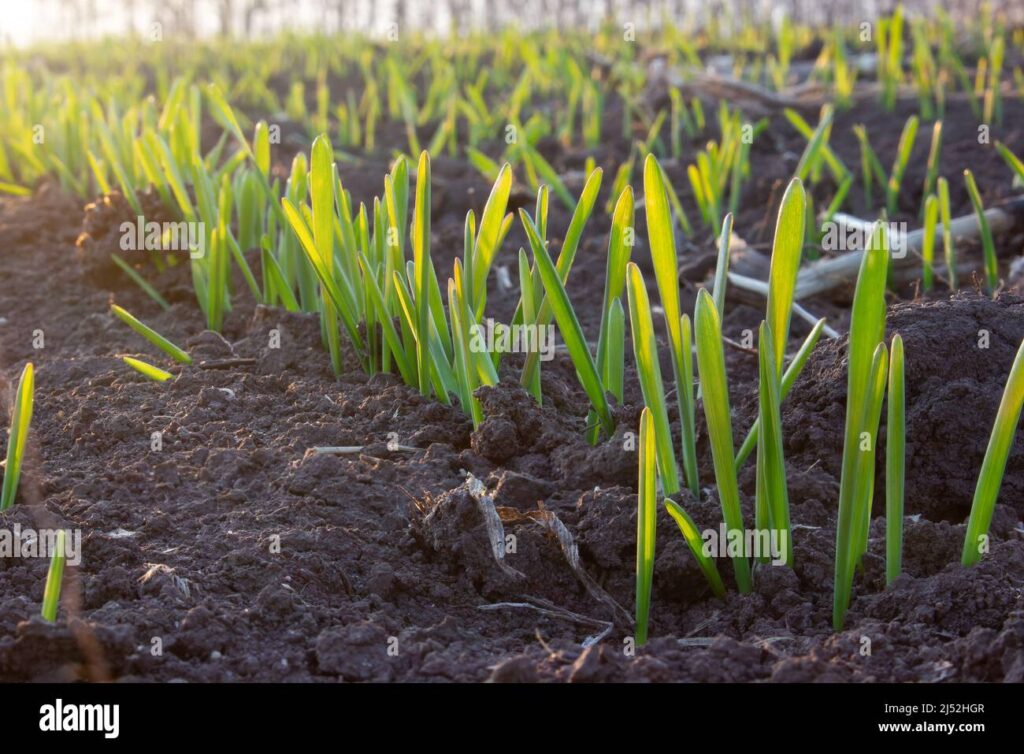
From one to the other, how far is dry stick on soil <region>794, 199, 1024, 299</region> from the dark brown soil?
0.62 meters

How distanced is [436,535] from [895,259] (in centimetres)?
184

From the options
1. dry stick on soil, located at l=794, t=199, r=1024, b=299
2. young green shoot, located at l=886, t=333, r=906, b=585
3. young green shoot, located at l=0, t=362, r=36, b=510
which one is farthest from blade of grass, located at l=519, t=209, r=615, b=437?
dry stick on soil, located at l=794, t=199, r=1024, b=299

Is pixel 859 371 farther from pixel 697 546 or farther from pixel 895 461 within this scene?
pixel 697 546

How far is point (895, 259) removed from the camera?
2934mm

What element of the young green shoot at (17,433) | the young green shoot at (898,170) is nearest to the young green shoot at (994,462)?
the young green shoot at (17,433)

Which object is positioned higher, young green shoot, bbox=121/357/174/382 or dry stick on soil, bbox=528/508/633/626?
young green shoot, bbox=121/357/174/382

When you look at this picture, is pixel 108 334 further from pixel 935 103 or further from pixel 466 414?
pixel 935 103

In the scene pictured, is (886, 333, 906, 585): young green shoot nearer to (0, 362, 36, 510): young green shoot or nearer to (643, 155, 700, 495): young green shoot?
(643, 155, 700, 495): young green shoot

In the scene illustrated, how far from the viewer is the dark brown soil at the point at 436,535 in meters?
1.29

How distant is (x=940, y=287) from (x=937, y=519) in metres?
1.32

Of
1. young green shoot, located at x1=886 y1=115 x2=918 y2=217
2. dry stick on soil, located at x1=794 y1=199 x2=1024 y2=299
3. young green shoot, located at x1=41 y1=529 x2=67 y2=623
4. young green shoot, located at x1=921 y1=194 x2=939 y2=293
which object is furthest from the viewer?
young green shoot, located at x1=886 y1=115 x2=918 y2=217

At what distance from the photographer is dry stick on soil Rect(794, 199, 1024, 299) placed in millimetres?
2887

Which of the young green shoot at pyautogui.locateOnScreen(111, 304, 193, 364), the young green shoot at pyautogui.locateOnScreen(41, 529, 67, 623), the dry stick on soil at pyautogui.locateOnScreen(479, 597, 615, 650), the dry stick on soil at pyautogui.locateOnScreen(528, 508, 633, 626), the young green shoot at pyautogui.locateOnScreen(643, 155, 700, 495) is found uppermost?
the young green shoot at pyautogui.locateOnScreen(643, 155, 700, 495)

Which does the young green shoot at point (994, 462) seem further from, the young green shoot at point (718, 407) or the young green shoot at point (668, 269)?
the young green shoot at point (668, 269)
